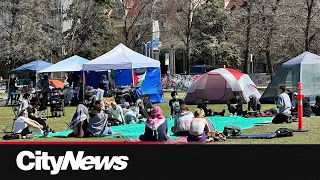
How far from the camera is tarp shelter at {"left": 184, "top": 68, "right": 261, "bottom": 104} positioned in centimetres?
2595

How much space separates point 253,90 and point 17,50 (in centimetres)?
2257

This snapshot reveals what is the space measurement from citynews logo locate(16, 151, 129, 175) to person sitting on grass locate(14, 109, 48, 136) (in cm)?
744

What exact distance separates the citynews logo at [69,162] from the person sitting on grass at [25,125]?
293 inches

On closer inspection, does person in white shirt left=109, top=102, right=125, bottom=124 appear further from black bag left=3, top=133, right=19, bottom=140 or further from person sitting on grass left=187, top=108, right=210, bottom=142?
person sitting on grass left=187, top=108, right=210, bottom=142

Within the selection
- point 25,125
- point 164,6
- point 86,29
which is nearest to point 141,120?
point 25,125

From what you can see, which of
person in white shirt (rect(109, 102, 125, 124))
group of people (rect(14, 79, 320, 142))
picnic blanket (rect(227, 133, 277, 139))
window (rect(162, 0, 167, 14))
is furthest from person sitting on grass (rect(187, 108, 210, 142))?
window (rect(162, 0, 167, 14))

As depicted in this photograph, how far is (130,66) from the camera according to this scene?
25.4m

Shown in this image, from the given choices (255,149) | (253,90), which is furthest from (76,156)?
(253,90)

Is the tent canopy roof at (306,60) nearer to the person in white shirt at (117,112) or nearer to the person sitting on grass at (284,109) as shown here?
the person sitting on grass at (284,109)

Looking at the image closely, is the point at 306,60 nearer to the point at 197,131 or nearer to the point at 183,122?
the point at 183,122

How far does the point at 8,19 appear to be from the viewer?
4388 cm

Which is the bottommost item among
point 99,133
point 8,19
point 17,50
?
point 99,133

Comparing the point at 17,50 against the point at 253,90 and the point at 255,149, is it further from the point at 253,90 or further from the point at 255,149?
the point at 255,149

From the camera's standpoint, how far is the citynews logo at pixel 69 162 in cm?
711
